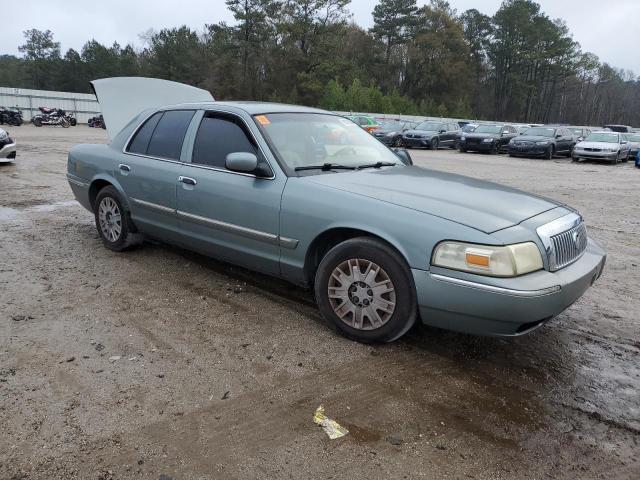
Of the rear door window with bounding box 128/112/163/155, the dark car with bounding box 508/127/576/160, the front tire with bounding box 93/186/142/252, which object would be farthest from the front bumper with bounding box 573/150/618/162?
the front tire with bounding box 93/186/142/252

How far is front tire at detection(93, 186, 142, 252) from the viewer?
16.6ft

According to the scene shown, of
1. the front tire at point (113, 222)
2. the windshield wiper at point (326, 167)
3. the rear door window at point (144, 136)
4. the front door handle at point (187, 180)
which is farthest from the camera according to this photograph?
the front tire at point (113, 222)

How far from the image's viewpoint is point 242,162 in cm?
369

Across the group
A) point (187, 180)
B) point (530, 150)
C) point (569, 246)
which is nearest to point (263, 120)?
point (187, 180)

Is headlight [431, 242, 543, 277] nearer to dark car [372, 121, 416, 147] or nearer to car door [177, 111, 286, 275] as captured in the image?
car door [177, 111, 286, 275]

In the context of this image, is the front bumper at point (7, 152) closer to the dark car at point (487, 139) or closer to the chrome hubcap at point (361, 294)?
the chrome hubcap at point (361, 294)

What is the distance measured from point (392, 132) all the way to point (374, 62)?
5004 centimetres

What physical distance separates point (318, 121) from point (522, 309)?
248 cm

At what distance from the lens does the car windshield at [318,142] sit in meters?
3.96

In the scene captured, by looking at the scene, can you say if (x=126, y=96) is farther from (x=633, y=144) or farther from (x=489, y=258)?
(x=633, y=144)

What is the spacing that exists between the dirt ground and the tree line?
5019 centimetres

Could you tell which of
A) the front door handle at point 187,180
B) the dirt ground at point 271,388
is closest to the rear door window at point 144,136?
the front door handle at point 187,180

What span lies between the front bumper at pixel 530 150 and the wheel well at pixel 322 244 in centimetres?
2161

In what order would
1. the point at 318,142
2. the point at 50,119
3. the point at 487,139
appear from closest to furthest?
the point at 318,142
the point at 487,139
the point at 50,119
